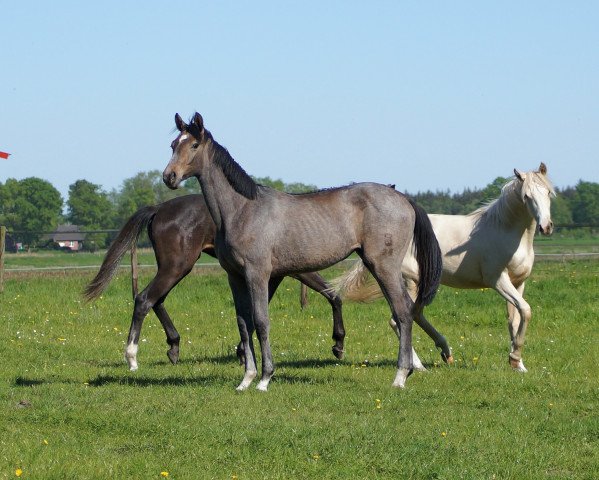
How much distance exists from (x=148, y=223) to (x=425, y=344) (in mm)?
4193

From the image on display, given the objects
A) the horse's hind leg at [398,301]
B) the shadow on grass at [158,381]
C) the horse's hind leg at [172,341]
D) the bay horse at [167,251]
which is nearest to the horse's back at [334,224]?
the horse's hind leg at [398,301]

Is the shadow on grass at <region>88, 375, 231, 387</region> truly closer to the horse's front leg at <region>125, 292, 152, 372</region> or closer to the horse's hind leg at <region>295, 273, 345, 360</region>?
the horse's front leg at <region>125, 292, 152, 372</region>

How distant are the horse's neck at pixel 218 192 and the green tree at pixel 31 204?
87.6 m

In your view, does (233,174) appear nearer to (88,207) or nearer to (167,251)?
(167,251)

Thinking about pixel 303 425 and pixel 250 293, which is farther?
pixel 250 293

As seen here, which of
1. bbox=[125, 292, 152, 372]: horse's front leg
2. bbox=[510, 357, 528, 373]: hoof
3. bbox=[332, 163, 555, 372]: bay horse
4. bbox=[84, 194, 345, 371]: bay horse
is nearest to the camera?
bbox=[332, 163, 555, 372]: bay horse

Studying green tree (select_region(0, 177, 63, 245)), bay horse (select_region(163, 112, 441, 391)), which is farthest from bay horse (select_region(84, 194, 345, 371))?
green tree (select_region(0, 177, 63, 245))

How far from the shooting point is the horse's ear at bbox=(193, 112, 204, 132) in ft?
29.9

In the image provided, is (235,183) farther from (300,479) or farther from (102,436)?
(300,479)

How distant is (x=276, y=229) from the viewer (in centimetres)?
930

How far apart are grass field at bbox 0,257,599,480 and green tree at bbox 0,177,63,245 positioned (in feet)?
270

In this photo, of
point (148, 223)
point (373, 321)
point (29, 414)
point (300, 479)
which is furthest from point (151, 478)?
point (373, 321)

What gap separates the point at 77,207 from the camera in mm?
97562

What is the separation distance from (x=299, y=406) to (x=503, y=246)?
148 inches
